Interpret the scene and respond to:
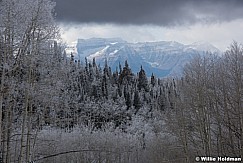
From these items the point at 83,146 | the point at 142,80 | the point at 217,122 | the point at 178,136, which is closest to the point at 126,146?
the point at 83,146

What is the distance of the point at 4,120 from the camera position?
1238 cm

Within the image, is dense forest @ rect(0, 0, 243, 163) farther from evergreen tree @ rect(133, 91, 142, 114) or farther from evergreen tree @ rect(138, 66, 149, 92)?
evergreen tree @ rect(138, 66, 149, 92)

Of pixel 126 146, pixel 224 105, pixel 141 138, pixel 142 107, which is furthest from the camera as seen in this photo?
pixel 142 107

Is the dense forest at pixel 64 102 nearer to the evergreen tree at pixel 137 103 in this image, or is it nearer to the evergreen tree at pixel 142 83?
the evergreen tree at pixel 137 103

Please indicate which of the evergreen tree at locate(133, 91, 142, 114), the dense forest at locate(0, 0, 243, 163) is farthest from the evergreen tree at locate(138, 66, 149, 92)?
the dense forest at locate(0, 0, 243, 163)

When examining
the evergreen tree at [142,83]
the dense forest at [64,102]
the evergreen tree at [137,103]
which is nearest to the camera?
the dense forest at [64,102]

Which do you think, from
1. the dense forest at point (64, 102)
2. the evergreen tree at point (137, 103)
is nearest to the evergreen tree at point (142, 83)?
the evergreen tree at point (137, 103)

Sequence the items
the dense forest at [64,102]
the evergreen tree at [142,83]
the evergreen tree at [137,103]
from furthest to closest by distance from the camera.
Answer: the evergreen tree at [142,83], the evergreen tree at [137,103], the dense forest at [64,102]

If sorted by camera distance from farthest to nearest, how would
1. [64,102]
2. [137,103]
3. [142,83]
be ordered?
[142,83], [137,103], [64,102]

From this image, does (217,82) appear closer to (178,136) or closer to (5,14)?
(178,136)

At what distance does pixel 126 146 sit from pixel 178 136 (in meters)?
18.8

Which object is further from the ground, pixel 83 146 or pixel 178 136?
pixel 178 136

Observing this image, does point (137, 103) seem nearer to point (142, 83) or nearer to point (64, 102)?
point (142, 83)

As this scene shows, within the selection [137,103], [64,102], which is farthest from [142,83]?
[64,102]
